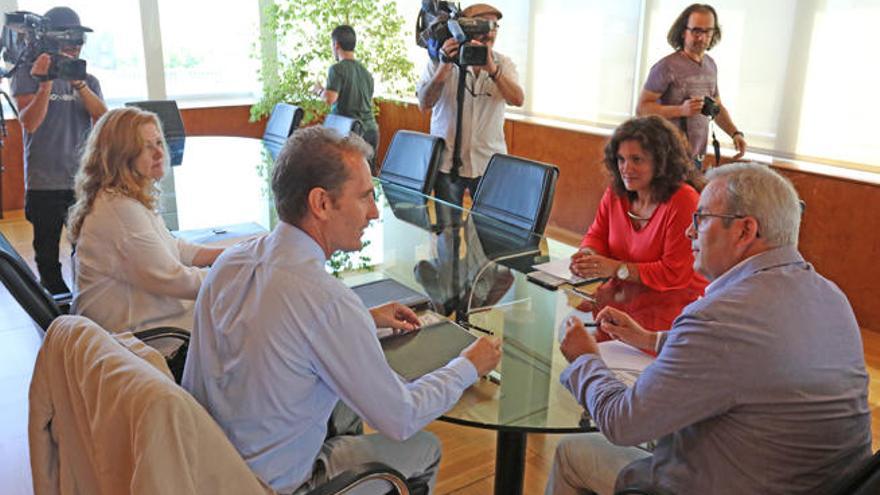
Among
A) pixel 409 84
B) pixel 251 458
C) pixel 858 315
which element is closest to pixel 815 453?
pixel 251 458

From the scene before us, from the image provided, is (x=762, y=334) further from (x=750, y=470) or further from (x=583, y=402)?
(x=583, y=402)

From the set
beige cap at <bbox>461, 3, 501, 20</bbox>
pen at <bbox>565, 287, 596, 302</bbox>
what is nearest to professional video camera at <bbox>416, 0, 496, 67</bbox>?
beige cap at <bbox>461, 3, 501, 20</bbox>

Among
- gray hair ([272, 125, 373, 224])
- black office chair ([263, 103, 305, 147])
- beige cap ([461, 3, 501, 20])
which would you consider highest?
beige cap ([461, 3, 501, 20])

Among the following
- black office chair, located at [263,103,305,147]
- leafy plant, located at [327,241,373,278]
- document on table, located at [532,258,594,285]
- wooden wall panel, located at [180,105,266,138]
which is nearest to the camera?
document on table, located at [532,258,594,285]

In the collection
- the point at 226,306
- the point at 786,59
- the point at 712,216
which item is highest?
the point at 786,59

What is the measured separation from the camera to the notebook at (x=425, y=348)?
61.7 inches

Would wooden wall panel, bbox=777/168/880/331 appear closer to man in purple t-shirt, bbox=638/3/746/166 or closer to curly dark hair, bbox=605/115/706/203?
man in purple t-shirt, bbox=638/3/746/166

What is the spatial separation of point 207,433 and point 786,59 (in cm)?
406

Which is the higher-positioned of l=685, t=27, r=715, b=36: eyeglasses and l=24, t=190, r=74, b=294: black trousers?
l=685, t=27, r=715, b=36: eyeglasses

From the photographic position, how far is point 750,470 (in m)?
1.22

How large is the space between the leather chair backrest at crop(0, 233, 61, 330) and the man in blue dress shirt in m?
0.57

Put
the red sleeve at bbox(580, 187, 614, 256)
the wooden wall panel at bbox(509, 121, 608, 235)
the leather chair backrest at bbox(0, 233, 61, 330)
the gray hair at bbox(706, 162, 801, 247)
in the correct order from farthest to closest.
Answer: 1. the wooden wall panel at bbox(509, 121, 608, 235)
2. the red sleeve at bbox(580, 187, 614, 256)
3. the leather chair backrest at bbox(0, 233, 61, 330)
4. the gray hair at bbox(706, 162, 801, 247)

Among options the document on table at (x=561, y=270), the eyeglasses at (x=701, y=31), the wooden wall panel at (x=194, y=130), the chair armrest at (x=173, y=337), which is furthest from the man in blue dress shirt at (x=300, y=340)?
the wooden wall panel at (x=194, y=130)

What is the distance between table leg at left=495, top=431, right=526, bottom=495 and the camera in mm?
1800
